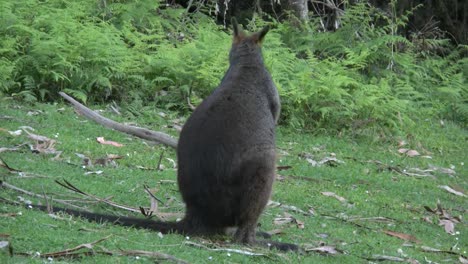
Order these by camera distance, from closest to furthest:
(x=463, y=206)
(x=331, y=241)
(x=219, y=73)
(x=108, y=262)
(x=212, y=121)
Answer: (x=108, y=262) < (x=212, y=121) < (x=331, y=241) < (x=463, y=206) < (x=219, y=73)

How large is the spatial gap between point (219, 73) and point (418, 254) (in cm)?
559

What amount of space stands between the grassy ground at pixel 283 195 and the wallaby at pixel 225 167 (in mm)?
178

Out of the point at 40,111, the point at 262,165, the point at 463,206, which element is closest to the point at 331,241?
the point at 262,165

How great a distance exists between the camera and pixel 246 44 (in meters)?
6.95

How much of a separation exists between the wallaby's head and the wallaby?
537 mm

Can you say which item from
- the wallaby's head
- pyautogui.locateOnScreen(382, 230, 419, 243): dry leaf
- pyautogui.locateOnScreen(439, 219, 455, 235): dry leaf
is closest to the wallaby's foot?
the wallaby's head

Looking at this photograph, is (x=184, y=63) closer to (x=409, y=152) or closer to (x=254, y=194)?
(x=409, y=152)

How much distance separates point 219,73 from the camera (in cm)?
1218

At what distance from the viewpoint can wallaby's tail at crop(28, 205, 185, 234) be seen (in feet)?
20.0

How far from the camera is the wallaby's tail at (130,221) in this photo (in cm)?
611

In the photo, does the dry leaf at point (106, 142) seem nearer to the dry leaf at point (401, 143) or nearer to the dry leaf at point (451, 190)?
the dry leaf at point (451, 190)

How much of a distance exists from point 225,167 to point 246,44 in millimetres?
1386

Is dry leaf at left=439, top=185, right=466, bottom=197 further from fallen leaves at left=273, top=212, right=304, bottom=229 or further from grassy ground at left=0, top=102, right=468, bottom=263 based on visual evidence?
fallen leaves at left=273, top=212, right=304, bottom=229

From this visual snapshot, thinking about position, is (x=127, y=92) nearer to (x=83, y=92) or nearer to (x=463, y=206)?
(x=83, y=92)
